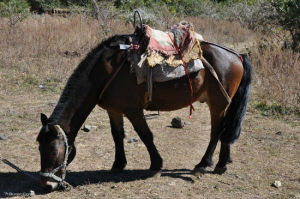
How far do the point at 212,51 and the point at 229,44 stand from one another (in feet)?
34.0

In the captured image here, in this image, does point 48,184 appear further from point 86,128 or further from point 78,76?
point 86,128

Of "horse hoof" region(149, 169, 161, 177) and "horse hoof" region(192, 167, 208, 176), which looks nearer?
"horse hoof" region(149, 169, 161, 177)

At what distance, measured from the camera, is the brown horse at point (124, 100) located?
11.9ft

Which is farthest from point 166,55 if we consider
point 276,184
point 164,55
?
point 276,184

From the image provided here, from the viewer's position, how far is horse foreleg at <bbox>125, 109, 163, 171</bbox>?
13.1 ft

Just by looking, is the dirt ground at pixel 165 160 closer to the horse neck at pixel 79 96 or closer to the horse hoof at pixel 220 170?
the horse hoof at pixel 220 170

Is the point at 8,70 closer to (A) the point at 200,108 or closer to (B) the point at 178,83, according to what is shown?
(A) the point at 200,108

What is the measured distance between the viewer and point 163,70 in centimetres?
395

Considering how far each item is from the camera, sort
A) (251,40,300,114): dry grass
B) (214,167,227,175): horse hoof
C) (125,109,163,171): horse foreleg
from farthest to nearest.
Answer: (251,40,300,114): dry grass < (214,167,227,175): horse hoof < (125,109,163,171): horse foreleg

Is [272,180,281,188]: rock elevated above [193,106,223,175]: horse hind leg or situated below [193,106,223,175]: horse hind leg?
below

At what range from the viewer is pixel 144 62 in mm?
3900

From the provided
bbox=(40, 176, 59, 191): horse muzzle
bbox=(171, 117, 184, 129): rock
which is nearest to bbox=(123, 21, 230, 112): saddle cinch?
bbox=(40, 176, 59, 191): horse muzzle

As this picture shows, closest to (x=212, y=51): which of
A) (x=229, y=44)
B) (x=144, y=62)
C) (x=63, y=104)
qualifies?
(x=144, y=62)

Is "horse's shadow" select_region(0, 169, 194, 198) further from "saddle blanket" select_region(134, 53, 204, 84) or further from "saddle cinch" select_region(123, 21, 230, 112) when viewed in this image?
"saddle blanket" select_region(134, 53, 204, 84)
